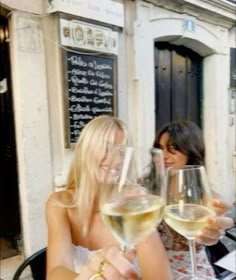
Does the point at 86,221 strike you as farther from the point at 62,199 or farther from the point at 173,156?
the point at 173,156

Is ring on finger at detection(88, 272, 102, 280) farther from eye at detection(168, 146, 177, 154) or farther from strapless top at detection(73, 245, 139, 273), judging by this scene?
eye at detection(168, 146, 177, 154)

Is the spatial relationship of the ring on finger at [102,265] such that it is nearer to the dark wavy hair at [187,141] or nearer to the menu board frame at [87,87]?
the dark wavy hair at [187,141]

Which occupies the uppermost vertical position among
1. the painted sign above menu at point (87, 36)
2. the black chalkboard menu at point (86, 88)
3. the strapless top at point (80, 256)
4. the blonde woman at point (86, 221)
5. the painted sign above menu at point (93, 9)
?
the painted sign above menu at point (93, 9)

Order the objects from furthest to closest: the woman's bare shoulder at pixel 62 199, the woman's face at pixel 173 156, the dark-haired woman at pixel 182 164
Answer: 1. the woman's face at pixel 173 156
2. the woman's bare shoulder at pixel 62 199
3. the dark-haired woman at pixel 182 164

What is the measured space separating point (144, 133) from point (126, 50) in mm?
936

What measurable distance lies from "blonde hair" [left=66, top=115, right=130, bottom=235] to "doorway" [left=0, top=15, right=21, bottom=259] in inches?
68.2

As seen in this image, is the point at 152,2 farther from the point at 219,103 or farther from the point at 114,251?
the point at 114,251

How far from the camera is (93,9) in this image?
3115 millimetres

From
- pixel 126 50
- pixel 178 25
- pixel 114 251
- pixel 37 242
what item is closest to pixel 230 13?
pixel 178 25

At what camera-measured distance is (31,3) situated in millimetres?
2754

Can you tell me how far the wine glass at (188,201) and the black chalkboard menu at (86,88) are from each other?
87.7 inches

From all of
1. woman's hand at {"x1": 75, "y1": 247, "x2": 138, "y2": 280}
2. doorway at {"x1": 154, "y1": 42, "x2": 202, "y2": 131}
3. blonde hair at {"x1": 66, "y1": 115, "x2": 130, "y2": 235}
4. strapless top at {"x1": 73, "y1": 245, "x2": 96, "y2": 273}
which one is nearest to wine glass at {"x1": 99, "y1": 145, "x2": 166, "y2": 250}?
woman's hand at {"x1": 75, "y1": 247, "x2": 138, "y2": 280}

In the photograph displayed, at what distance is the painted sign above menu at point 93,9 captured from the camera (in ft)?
9.25

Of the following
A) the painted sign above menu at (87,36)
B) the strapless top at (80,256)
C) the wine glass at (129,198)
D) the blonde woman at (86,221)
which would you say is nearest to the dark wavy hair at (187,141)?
the blonde woman at (86,221)
